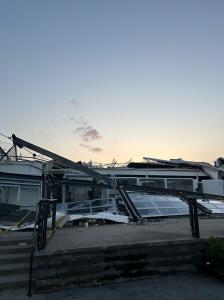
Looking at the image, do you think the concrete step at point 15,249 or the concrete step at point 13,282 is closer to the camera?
the concrete step at point 13,282

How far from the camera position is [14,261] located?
25.5ft

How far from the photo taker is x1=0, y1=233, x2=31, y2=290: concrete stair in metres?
6.98

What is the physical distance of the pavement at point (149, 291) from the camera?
20.9 ft

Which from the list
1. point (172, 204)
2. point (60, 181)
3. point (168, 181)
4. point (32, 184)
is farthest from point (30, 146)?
point (168, 181)

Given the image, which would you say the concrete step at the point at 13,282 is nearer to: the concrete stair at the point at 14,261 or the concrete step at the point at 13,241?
the concrete stair at the point at 14,261

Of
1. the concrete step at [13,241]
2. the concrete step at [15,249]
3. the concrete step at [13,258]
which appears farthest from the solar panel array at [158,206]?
the concrete step at [13,258]

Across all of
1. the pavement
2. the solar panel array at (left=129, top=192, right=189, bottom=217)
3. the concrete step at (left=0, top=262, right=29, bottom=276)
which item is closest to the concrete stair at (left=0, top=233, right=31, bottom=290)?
the concrete step at (left=0, top=262, right=29, bottom=276)

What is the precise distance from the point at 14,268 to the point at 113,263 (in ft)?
7.51

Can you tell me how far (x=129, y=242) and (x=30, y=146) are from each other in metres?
5.76

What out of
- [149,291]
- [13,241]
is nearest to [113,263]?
[149,291]

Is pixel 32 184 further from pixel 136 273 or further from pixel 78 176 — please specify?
pixel 136 273

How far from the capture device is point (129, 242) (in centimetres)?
775

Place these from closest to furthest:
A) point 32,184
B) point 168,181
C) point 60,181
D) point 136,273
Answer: point 136,273, point 60,181, point 32,184, point 168,181

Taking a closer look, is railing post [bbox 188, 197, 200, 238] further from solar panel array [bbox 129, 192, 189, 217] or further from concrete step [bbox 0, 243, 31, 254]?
solar panel array [bbox 129, 192, 189, 217]
